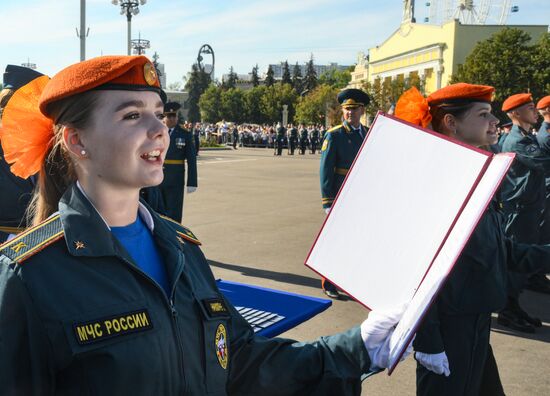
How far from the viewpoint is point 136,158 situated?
4.93 ft

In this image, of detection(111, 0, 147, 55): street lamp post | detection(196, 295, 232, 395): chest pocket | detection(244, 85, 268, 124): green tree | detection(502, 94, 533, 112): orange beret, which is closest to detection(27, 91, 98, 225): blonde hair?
detection(196, 295, 232, 395): chest pocket

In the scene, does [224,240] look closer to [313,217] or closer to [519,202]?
[313,217]

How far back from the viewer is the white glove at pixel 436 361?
237 cm

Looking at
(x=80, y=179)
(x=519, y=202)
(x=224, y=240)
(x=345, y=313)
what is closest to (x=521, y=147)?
(x=519, y=202)

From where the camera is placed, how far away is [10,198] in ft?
11.9

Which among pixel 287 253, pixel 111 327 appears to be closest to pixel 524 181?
pixel 287 253

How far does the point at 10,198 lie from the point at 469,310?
115 inches

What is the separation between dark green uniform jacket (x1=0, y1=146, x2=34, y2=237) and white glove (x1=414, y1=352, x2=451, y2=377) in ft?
8.75

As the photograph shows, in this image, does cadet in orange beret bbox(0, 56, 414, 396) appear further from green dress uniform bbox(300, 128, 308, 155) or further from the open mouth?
green dress uniform bbox(300, 128, 308, 155)

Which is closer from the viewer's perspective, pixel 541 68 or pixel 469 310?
pixel 469 310

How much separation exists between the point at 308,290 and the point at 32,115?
4692 mm

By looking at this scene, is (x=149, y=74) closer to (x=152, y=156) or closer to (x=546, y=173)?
(x=152, y=156)

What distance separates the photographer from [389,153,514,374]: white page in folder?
1.31 m

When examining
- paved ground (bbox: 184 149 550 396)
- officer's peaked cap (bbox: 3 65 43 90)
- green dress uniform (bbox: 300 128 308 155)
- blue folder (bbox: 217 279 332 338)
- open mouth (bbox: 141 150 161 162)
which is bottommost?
paved ground (bbox: 184 149 550 396)
